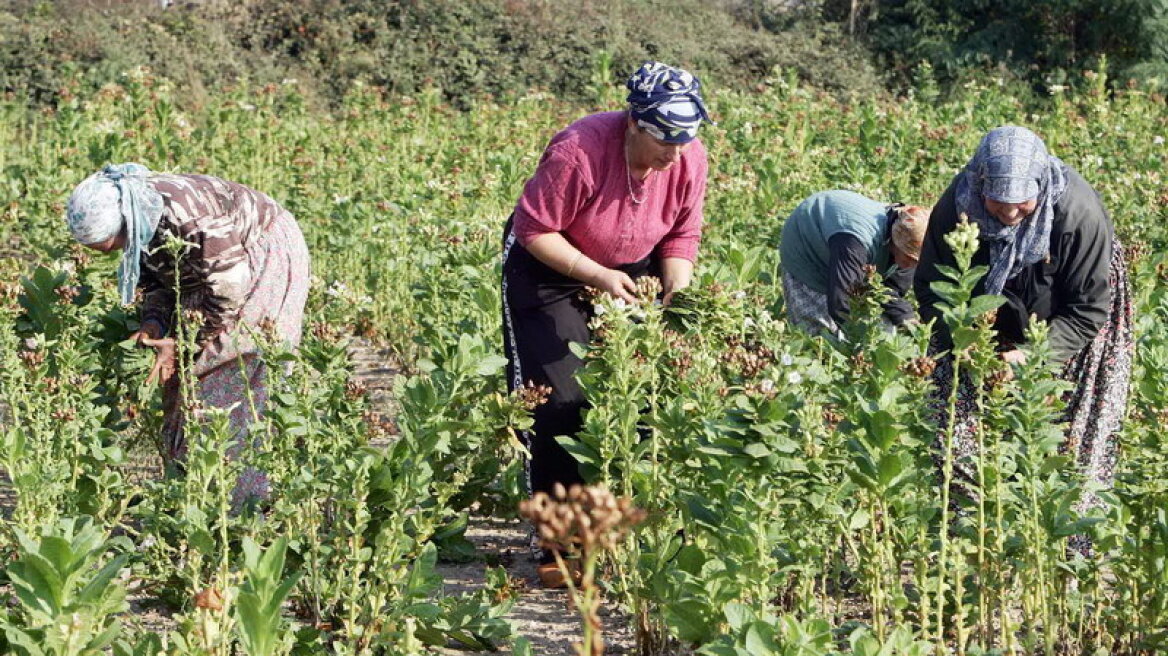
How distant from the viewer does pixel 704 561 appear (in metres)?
3.26

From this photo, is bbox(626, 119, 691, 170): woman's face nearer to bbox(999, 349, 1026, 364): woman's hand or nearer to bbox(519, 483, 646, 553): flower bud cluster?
bbox(999, 349, 1026, 364): woman's hand

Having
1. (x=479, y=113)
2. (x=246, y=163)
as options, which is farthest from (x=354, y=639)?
(x=479, y=113)

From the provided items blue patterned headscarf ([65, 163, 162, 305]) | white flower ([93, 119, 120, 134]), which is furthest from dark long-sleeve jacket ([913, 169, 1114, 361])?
white flower ([93, 119, 120, 134])

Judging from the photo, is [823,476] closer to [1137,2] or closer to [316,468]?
[316,468]

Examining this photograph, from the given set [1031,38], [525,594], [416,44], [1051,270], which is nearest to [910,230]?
[1051,270]

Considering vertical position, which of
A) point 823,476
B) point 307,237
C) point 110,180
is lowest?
point 307,237

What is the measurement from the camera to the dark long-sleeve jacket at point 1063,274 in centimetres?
371

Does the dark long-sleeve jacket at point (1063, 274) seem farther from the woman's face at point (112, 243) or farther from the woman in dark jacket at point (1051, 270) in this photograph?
the woman's face at point (112, 243)

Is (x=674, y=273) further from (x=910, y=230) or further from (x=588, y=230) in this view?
(x=910, y=230)

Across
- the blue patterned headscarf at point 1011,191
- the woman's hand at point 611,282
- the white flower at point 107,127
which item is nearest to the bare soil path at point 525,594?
the woman's hand at point 611,282

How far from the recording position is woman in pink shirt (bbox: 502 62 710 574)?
12.5 feet

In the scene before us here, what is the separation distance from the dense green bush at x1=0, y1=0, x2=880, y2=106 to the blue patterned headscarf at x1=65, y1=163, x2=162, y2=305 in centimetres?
1220

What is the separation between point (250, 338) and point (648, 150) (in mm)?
1353

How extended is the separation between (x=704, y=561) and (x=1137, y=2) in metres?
16.5
